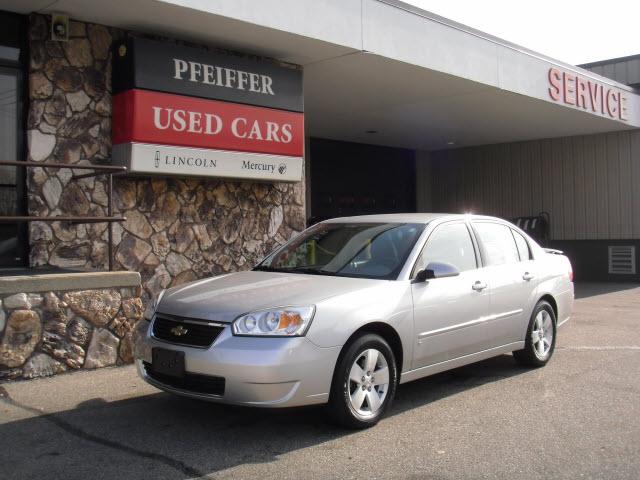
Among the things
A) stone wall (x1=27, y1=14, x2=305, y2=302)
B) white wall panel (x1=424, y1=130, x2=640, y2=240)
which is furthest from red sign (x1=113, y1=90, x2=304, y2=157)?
white wall panel (x1=424, y1=130, x2=640, y2=240)

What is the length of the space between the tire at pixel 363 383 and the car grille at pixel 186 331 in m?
0.91

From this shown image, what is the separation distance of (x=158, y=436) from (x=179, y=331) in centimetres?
76

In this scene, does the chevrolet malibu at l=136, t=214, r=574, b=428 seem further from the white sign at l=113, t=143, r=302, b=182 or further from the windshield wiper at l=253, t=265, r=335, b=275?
the white sign at l=113, t=143, r=302, b=182

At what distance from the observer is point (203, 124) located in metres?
8.55

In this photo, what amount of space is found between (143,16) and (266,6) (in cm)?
141

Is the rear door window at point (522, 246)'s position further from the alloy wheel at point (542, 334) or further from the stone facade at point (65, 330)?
the stone facade at point (65, 330)

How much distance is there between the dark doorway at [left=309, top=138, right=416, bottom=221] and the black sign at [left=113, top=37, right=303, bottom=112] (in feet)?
23.4

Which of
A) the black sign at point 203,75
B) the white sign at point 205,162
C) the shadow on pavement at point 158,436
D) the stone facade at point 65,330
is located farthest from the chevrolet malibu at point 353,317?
the black sign at point 203,75

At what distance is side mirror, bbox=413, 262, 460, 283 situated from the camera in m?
5.62

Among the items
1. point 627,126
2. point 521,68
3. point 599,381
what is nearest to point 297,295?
point 599,381

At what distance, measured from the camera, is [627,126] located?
16.3 metres

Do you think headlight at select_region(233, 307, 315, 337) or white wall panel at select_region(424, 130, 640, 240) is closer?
headlight at select_region(233, 307, 315, 337)

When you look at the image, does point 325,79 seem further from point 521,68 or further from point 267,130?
point 521,68

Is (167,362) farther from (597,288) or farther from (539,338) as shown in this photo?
(597,288)
